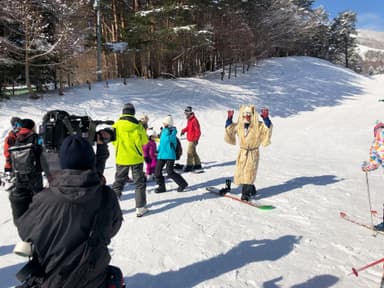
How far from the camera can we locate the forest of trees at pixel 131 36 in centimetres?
1773

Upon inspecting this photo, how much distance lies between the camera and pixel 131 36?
23.2 metres

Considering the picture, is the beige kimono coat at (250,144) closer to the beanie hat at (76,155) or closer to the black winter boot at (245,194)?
→ the black winter boot at (245,194)

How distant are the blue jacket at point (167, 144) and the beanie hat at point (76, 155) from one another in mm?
4838

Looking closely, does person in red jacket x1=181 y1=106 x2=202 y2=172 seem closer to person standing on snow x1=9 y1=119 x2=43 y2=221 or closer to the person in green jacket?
the person in green jacket

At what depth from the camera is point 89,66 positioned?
28.1 meters

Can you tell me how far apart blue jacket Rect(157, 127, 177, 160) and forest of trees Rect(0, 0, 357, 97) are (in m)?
13.0

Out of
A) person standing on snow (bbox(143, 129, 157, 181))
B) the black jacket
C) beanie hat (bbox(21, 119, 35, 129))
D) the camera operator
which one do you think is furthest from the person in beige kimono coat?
the black jacket

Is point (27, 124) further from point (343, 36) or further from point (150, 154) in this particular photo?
point (343, 36)

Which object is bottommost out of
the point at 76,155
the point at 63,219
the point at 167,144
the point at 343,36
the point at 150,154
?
the point at 150,154

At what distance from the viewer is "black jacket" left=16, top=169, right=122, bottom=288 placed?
6.84 feet

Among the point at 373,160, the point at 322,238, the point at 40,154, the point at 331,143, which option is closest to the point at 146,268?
the point at 40,154

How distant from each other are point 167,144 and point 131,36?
59.8 ft

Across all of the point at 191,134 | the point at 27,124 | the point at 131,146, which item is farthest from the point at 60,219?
the point at 191,134

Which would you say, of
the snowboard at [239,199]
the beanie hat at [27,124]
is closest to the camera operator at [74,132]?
the beanie hat at [27,124]
